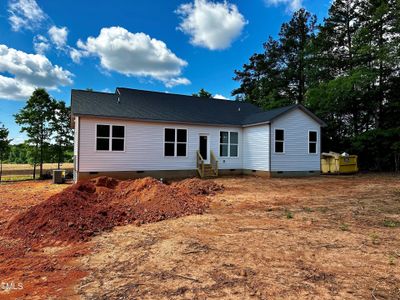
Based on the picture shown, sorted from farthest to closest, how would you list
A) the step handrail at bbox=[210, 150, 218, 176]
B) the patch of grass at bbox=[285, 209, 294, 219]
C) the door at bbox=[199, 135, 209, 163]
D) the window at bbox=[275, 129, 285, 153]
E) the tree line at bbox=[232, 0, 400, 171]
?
the tree line at bbox=[232, 0, 400, 171] < the door at bbox=[199, 135, 209, 163] < the step handrail at bbox=[210, 150, 218, 176] < the window at bbox=[275, 129, 285, 153] < the patch of grass at bbox=[285, 209, 294, 219]

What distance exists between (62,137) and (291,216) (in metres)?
17.4

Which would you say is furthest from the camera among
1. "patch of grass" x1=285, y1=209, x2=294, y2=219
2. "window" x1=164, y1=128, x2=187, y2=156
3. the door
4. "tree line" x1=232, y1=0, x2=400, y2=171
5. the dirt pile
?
"tree line" x1=232, y1=0, x2=400, y2=171

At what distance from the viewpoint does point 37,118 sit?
16.8 m

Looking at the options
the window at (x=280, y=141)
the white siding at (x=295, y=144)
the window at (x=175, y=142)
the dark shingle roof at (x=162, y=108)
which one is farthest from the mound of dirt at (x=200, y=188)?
the window at (x=280, y=141)

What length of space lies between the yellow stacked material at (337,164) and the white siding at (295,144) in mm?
1379

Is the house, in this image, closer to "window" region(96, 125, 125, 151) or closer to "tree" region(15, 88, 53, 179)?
"window" region(96, 125, 125, 151)

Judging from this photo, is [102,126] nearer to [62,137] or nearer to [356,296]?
[62,137]

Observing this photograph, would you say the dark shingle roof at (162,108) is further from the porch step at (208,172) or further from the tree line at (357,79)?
the tree line at (357,79)

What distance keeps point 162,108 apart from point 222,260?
43.2ft

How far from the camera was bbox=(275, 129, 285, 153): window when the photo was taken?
15125mm

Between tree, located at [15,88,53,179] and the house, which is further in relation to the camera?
tree, located at [15,88,53,179]

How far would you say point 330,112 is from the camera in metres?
21.8

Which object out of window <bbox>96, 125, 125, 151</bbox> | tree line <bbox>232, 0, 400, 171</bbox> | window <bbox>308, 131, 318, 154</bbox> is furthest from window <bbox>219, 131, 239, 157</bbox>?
tree line <bbox>232, 0, 400, 171</bbox>

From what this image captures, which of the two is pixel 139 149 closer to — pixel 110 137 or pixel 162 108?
pixel 110 137
